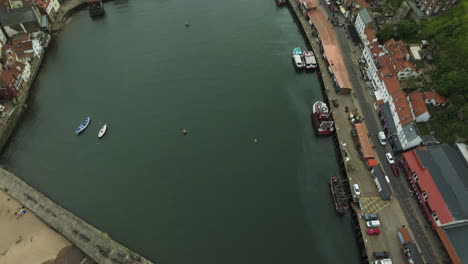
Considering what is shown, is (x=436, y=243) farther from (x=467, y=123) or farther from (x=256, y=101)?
(x=256, y=101)

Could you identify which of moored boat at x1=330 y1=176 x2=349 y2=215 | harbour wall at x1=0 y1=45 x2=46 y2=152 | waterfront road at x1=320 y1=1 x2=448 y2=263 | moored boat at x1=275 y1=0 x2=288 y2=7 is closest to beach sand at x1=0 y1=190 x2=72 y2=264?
harbour wall at x1=0 y1=45 x2=46 y2=152

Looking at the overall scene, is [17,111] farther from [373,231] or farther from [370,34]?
[370,34]

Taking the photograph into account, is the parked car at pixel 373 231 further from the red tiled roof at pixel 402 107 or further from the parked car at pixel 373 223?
the red tiled roof at pixel 402 107

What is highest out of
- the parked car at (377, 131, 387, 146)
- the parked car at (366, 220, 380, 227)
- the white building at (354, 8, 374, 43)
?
the white building at (354, 8, 374, 43)

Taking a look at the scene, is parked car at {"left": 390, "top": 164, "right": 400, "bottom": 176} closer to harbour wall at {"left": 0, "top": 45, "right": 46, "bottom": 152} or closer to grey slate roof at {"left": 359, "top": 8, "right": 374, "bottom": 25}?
grey slate roof at {"left": 359, "top": 8, "right": 374, "bottom": 25}

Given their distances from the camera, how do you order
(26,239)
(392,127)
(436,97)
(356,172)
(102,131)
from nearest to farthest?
(26,239) < (356,172) < (392,127) < (436,97) < (102,131)

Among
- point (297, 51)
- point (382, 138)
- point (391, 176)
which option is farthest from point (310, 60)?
point (391, 176)
